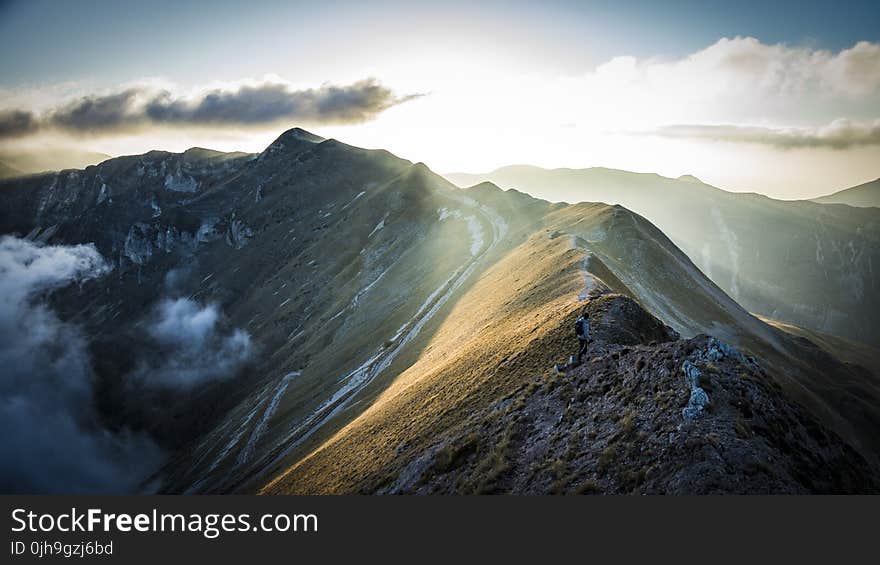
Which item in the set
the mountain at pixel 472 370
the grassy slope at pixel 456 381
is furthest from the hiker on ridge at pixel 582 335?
the grassy slope at pixel 456 381

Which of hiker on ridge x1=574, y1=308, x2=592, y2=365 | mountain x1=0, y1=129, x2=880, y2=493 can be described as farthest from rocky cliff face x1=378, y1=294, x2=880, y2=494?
hiker on ridge x1=574, y1=308, x2=592, y2=365

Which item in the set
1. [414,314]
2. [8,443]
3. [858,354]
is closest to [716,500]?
[414,314]

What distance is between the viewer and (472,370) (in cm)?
3403

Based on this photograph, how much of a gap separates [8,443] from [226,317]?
4828 inches

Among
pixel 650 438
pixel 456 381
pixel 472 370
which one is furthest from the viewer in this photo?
pixel 456 381

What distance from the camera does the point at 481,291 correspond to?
67312mm

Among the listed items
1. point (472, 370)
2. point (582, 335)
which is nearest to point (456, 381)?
point (472, 370)

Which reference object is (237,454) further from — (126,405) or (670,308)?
(126,405)

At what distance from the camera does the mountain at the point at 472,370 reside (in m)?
17.2

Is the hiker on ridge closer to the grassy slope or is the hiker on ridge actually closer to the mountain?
the mountain

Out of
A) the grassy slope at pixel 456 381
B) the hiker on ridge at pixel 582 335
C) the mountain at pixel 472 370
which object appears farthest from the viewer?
the grassy slope at pixel 456 381

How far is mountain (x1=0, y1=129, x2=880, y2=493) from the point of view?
1720cm

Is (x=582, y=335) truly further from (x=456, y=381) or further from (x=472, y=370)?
(x=456, y=381)

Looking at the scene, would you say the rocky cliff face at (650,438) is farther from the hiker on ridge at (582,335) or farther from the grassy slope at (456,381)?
the grassy slope at (456,381)
